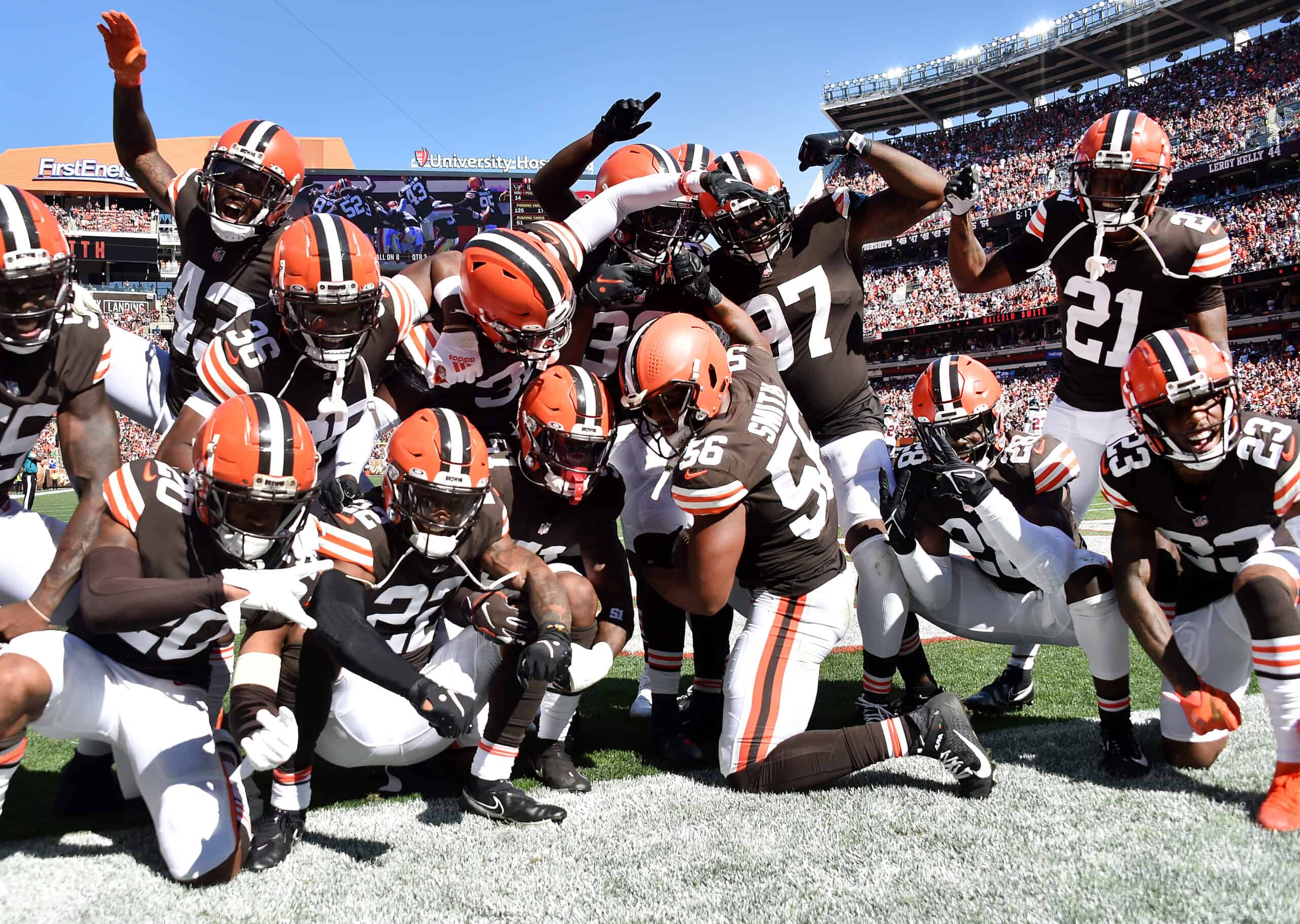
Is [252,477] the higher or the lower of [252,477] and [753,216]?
the lower

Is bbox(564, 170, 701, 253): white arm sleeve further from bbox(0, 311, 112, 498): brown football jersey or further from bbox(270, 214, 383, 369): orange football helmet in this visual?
bbox(0, 311, 112, 498): brown football jersey

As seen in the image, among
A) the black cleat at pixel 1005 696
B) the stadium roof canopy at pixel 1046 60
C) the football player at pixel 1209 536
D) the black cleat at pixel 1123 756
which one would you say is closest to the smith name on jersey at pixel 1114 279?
the football player at pixel 1209 536

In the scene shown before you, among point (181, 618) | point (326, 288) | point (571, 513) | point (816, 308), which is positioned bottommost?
point (181, 618)

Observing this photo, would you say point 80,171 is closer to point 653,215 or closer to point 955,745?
point 653,215

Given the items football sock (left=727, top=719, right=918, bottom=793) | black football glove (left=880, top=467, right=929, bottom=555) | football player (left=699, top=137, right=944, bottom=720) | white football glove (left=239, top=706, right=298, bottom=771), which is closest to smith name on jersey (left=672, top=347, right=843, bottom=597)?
black football glove (left=880, top=467, right=929, bottom=555)

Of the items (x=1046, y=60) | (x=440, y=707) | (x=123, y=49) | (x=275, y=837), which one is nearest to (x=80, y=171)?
(x=1046, y=60)

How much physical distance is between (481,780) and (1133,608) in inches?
109

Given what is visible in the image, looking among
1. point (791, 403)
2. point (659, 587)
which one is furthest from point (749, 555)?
point (791, 403)

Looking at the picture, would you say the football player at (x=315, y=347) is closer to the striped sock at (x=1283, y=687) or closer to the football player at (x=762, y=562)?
the football player at (x=762, y=562)

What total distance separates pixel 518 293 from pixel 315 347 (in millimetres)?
899

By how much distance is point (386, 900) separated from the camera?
297 centimetres

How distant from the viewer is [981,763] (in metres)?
3.54

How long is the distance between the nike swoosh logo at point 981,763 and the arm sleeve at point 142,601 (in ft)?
8.84

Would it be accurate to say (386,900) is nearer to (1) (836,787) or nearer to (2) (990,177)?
(1) (836,787)
